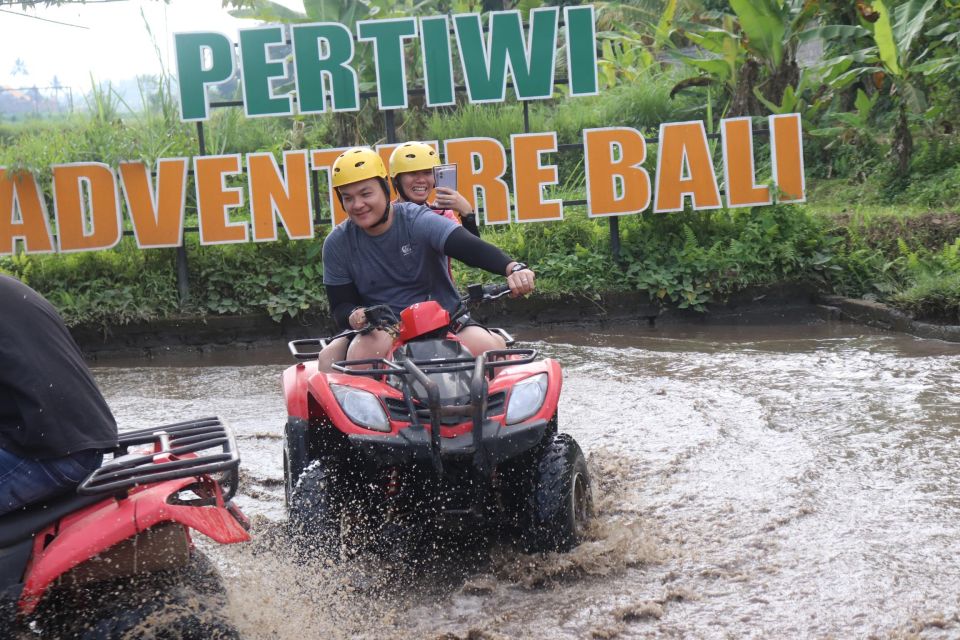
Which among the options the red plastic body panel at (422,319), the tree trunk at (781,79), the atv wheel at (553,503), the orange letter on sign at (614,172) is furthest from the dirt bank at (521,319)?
the atv wheel at (553,503)

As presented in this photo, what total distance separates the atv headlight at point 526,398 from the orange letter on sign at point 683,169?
7.73 m

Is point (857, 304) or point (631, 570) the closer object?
point (631, 570)

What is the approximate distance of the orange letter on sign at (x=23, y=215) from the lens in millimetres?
11016

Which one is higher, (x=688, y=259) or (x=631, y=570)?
(x=688, y=259)

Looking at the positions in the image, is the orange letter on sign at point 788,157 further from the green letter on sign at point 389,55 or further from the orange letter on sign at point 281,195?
the orange letter on sign at point 281,195

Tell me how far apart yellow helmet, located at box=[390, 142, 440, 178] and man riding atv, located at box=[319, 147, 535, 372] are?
3.00 feet

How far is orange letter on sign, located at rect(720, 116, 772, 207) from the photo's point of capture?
37.7ft

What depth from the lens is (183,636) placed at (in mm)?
2799

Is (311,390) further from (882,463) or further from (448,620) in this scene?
(882,463)

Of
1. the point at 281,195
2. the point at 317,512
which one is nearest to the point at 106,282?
the point at 281,195

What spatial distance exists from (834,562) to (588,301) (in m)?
6.94

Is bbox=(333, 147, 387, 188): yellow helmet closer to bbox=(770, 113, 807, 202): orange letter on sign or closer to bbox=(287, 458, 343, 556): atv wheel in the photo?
bbox=(287, 458, 343, 556): atv wheel

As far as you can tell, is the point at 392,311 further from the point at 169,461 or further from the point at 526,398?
the point at 169,461

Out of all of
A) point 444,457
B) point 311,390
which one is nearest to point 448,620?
point 444,457
